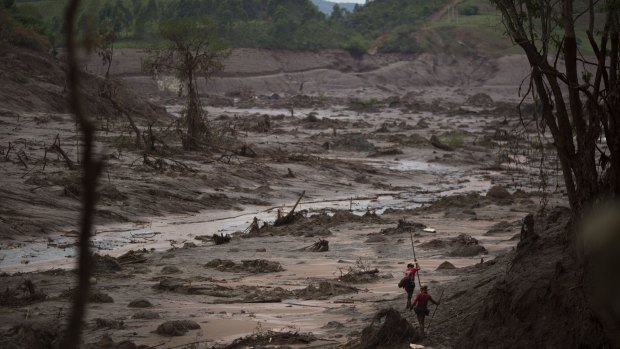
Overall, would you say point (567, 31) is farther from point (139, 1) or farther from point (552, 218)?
point (139, 1)

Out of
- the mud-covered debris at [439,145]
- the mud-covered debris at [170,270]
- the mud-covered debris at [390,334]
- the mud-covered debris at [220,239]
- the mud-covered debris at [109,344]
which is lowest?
the mud-covered debris at [220,239]

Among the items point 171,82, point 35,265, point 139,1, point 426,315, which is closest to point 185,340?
point 426,315

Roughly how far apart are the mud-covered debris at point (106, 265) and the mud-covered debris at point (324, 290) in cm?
310

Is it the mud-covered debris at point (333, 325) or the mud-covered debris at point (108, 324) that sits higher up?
the mud-covered debris at point (333, 325)

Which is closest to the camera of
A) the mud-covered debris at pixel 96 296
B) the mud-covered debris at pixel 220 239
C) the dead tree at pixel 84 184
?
the dead tree at pixel 84 184

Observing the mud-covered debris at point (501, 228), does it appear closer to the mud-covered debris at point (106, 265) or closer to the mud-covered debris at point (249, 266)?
the mud-covered debris at point (249, 266)

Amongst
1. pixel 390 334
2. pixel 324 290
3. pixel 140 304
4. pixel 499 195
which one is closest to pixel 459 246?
pixel 324 290

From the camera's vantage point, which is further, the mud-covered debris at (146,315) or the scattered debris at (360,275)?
the scattered debris at (360,275)

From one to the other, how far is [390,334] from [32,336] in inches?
115

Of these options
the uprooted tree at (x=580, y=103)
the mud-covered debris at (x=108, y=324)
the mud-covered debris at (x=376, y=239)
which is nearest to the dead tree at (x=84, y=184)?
the uprooted tree at (x=580, y=103)

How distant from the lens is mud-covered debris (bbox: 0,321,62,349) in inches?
284

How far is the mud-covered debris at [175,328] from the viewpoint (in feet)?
27.1

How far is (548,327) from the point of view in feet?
20.6

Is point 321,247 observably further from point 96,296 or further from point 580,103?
point 580,103
